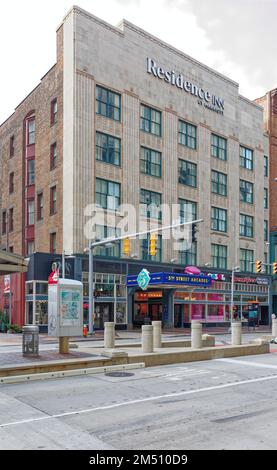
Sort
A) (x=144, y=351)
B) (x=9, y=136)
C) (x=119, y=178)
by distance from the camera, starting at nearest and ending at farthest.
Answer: (x=144, y=351)
(x=119, y=178)
(x=9, y=136)

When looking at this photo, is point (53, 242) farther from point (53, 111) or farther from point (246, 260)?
point (246, 260)

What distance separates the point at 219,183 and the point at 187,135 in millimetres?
6475

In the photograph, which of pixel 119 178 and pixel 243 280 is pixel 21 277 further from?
pixel 243 280

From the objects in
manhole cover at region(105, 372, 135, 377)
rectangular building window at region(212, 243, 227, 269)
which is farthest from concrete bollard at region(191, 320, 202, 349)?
rectangular building window at region(212, 243, 227, 269)

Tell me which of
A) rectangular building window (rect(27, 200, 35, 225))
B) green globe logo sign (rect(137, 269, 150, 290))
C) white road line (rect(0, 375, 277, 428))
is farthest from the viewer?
rectangular building window (rect(27, 200, 35, 225))

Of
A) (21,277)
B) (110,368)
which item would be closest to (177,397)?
(110,368)

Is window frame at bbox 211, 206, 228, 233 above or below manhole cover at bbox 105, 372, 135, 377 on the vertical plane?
A: above

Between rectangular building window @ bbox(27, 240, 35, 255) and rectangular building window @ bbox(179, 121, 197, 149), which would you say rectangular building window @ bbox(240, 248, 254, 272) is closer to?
rectangular building window @ bbox(179, 121, 197, 149)

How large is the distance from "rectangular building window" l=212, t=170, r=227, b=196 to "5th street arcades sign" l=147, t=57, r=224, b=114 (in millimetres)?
6660

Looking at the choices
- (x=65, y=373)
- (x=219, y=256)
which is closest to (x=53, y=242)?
(x=219, y=256)

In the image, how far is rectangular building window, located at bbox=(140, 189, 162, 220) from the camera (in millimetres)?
44656

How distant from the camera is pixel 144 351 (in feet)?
63.1

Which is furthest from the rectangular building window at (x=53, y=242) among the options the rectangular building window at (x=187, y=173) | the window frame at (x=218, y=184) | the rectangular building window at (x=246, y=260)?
the rectangular building window at (x=246, y=260)
